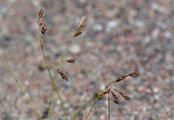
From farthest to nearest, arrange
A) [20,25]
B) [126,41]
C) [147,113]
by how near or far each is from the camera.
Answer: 1. [20,25]
2. [126,41]
3. [147,113]

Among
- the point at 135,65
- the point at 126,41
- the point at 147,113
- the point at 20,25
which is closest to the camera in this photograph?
A: the point at 147,113

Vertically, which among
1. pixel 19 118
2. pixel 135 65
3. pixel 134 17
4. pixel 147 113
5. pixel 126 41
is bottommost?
pixel 147 113

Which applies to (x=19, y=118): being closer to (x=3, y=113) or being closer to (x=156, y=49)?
(x=3, y=113)

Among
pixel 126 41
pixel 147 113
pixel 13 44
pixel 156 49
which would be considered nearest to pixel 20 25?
pixel 13 44

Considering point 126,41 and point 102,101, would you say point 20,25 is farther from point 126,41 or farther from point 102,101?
point 102,101

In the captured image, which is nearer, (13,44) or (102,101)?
(102,101)

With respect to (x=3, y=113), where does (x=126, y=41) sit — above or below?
above
